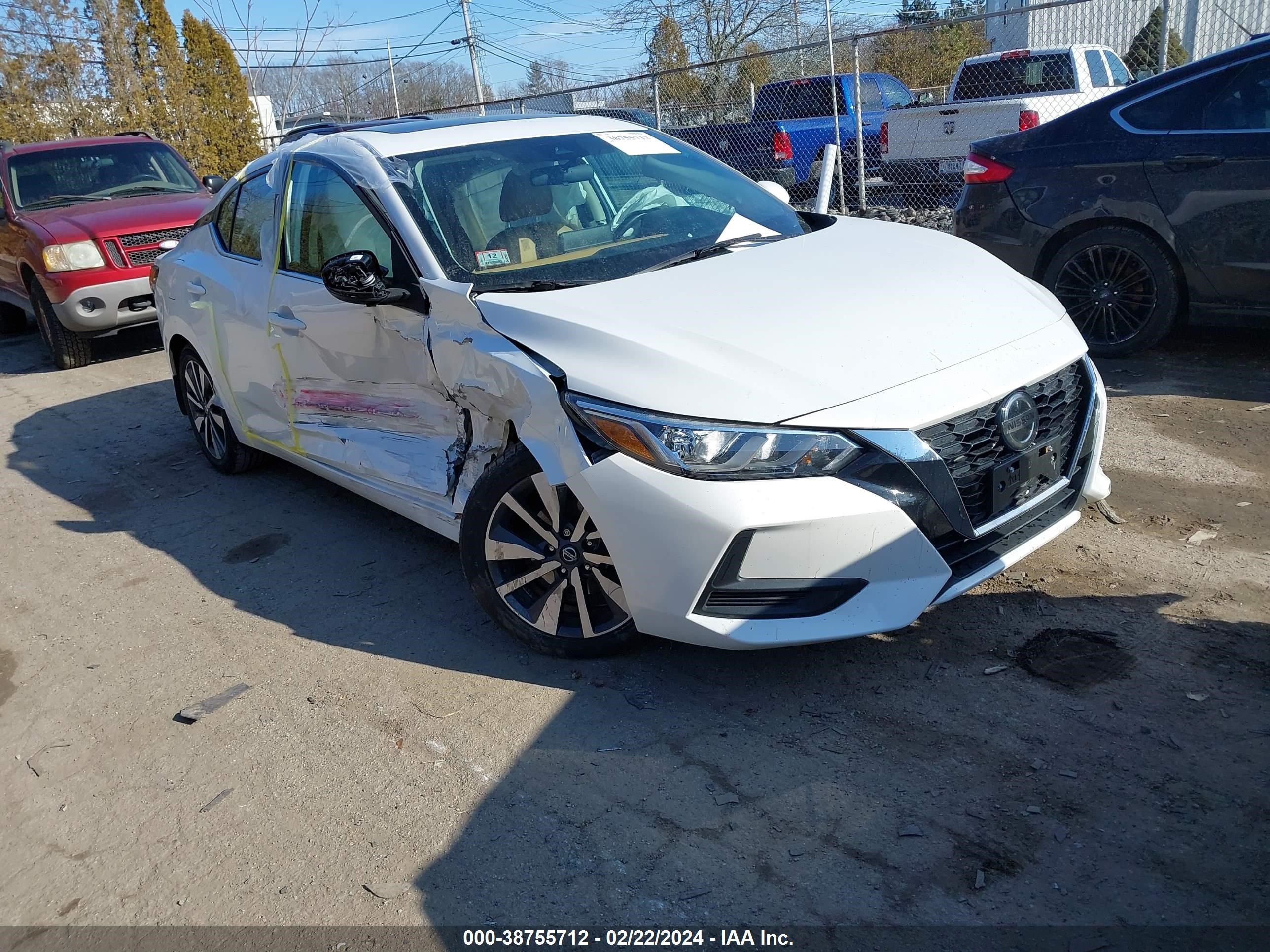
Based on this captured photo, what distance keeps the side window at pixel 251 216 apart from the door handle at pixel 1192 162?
4.83m

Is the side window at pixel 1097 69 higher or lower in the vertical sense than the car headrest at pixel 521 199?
Result: higher

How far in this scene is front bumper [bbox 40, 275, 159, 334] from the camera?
9328 mm

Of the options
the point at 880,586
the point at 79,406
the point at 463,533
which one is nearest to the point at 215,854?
the point at 463,533

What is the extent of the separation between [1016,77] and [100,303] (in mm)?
11178

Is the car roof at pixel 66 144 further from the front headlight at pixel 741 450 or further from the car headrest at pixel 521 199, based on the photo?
the front headlight at pixel 741 450

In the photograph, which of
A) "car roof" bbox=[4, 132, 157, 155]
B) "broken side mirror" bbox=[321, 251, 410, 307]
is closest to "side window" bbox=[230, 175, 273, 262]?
"broken side mirror" bbox=[321, 251, 410, 307]

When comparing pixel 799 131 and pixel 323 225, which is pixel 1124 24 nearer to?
pixel 799 131

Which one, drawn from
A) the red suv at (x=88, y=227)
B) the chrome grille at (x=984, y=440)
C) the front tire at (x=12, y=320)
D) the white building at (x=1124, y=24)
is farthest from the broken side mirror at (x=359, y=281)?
the front tire at (x=12, y=320)

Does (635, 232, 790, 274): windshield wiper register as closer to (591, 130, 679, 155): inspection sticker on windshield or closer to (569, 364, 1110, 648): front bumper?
(591, 130, 679, 155): inspection sticker on windshield

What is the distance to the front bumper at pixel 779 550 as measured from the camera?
2.98 m

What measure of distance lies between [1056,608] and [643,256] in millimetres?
1939

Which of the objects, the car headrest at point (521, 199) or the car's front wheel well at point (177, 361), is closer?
the car headrest at point (521, 199)

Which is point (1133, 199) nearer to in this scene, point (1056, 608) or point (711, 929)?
point (1056, 608)

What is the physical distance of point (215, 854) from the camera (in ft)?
9.78
